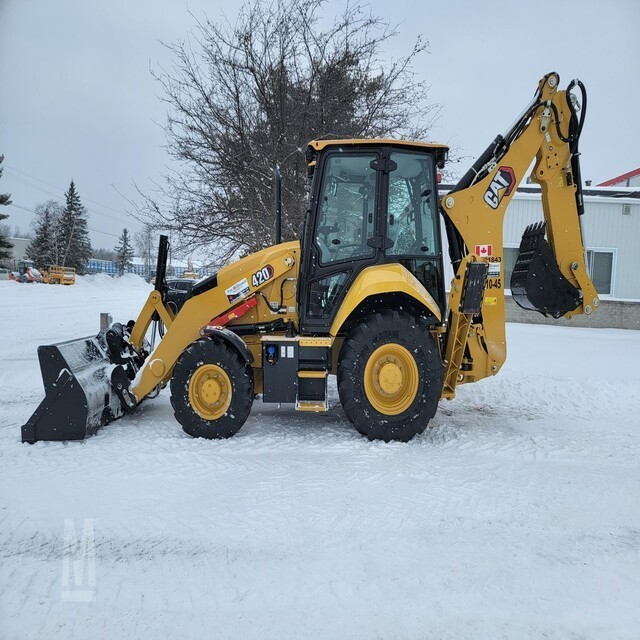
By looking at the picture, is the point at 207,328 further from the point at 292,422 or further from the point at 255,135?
the point at 255,135

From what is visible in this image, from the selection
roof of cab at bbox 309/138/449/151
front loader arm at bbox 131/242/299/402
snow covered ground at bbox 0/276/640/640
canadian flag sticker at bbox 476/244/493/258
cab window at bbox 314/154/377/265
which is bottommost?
snow covered ground at bbox 0/276/640/640

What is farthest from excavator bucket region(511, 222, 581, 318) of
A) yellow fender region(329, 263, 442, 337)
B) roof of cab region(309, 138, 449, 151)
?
roof of cab region(309, 138, 449, 151)

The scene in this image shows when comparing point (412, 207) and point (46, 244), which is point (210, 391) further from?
point (46, 244)

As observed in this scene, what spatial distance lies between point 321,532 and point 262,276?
2834 millimetres

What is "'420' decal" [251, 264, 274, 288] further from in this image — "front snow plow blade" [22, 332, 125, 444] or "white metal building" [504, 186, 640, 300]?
"white metal building" [504, 186, 640, 300]

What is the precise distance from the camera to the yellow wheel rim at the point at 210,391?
191 inches

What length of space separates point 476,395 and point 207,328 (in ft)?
12.6

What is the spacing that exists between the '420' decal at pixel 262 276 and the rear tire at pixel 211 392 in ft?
2.54

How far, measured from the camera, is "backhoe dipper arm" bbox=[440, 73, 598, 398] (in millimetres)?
5102

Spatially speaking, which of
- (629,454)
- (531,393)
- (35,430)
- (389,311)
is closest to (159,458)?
(35,430)

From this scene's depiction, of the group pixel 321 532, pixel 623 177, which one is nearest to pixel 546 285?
pixel 321 532

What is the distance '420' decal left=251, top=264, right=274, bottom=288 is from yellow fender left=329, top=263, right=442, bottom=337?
85 centimetres

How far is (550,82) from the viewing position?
5.11 metres

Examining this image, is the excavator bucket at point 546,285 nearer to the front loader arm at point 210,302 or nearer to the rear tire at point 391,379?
the rear tire at point 391,379
